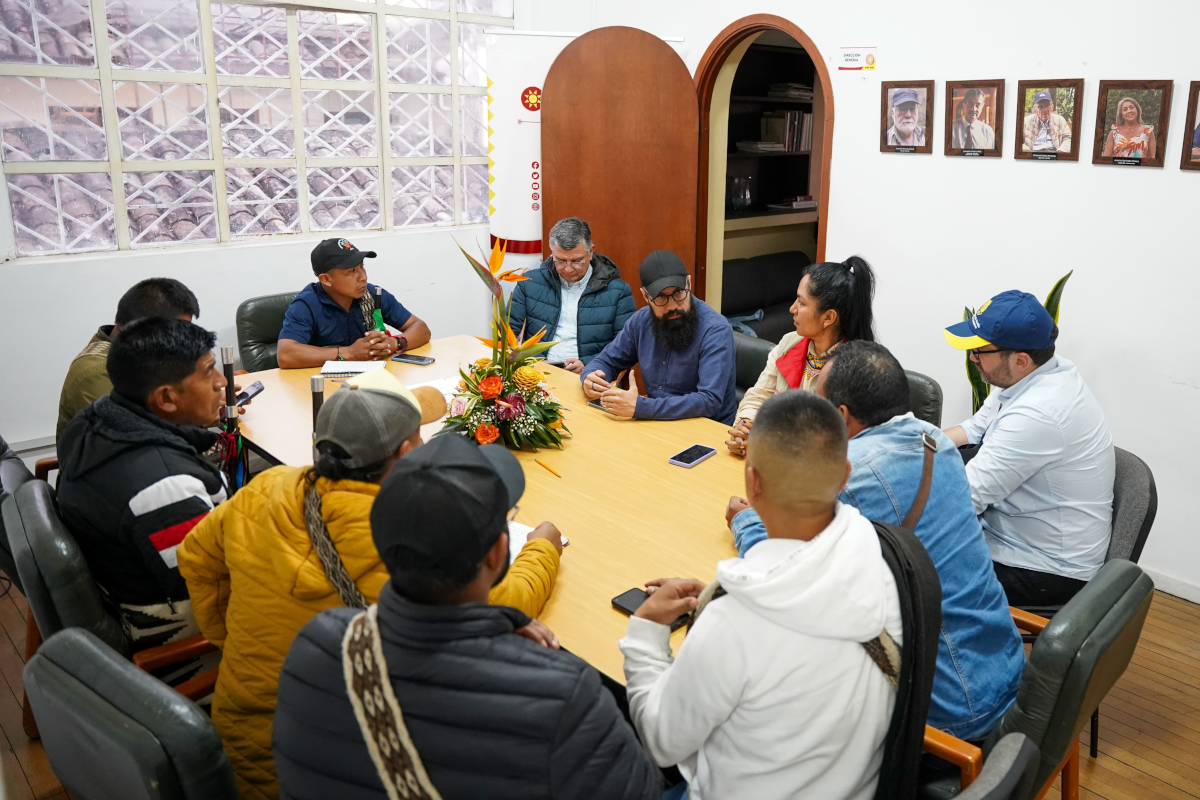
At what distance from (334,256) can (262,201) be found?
A: 1241 millimetres

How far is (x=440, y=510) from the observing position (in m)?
1.15

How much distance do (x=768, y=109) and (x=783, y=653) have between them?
6374mm

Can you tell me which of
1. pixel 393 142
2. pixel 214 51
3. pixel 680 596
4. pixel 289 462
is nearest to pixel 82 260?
pixel 214 51

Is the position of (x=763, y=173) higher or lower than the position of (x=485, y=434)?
higher

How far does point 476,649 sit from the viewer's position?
1140 millimetres

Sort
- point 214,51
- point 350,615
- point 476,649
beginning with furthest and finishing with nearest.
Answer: point 214,51 < point 350,615 < point 476,649

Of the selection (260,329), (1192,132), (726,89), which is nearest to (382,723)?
(260,329)

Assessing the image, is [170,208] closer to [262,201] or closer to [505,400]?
[262,201]

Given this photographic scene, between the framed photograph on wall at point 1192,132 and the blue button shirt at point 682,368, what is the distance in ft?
5.96

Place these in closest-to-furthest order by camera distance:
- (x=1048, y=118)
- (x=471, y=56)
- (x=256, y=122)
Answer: (x=1048, y=118)
(x=256, y=122)
(x=471, y=56)

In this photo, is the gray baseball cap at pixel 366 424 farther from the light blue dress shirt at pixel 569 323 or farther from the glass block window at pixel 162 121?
the glass block window at pixel 162 121

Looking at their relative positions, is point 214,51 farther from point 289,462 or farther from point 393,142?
point 289,462

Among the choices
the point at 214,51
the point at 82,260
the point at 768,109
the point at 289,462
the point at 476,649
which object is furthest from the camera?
the point at 768,109

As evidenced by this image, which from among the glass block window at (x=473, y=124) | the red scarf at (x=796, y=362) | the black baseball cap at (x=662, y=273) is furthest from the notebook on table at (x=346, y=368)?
the glass block window at (x=473, y=124)
